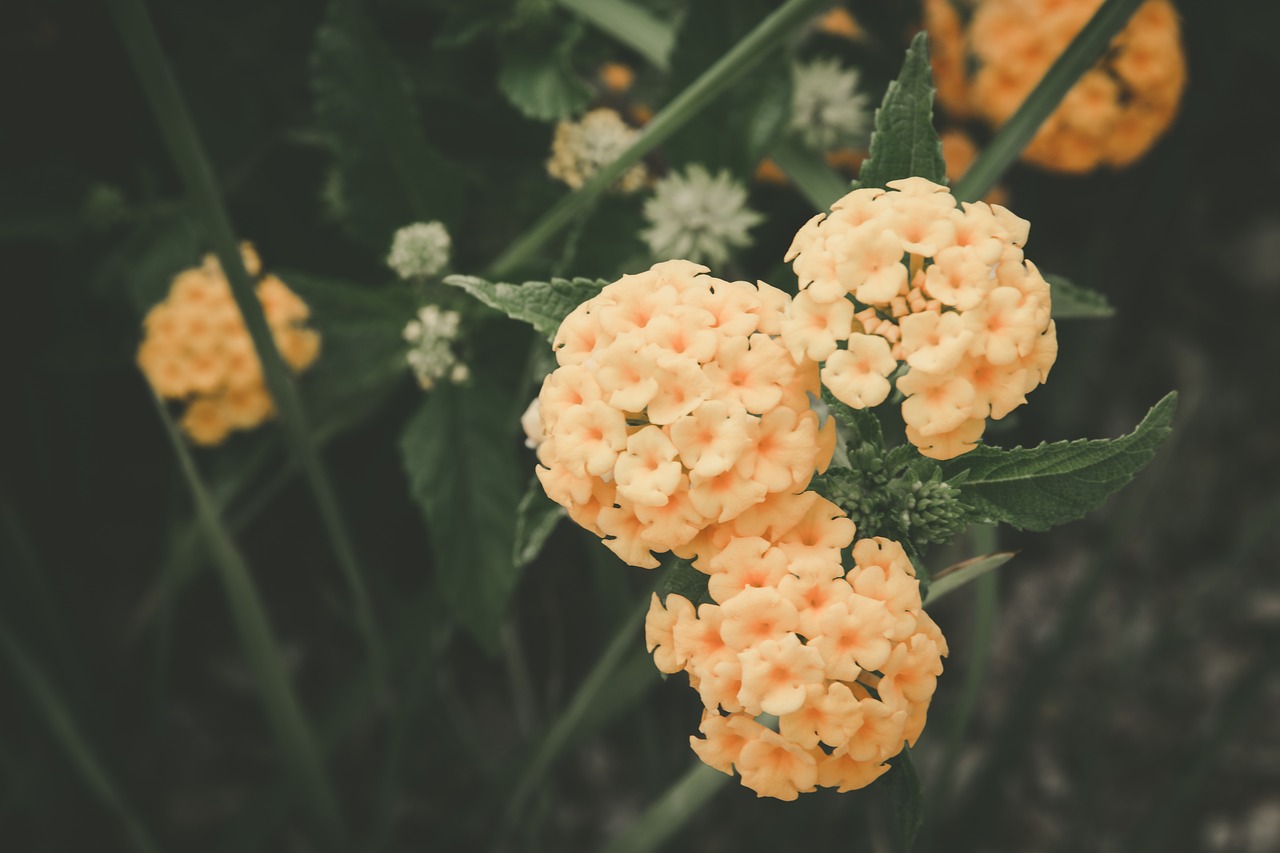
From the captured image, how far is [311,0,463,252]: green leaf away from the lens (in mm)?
1037

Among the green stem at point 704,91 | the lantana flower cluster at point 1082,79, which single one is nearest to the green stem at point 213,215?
the green stem at point 704,91

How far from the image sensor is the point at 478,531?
3.46 feet

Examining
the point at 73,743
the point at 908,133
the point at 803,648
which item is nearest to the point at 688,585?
the point at 803,648

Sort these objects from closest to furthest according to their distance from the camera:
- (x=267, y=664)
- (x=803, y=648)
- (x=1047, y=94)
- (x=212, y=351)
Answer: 1. (x=803, y=648)
2. (x=1047, y=94)
3. (x=267, y=664)
4. (x=212, y=351)

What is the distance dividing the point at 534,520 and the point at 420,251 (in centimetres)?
36

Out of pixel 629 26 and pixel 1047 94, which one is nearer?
pixel 1047 94

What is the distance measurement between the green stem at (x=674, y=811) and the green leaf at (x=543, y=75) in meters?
0.71

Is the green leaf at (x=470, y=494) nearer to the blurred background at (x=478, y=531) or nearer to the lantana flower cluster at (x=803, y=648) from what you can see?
the blurred background at (x=478, y=531)

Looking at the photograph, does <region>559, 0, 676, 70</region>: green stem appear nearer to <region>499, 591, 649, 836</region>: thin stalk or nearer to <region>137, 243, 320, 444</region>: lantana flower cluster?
<region>137, 243, 320, 444</region>: lantana flower cluster

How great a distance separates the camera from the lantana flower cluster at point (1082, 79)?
3.95ft

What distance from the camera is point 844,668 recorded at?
0.59m

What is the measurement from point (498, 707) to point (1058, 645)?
94 centimetres

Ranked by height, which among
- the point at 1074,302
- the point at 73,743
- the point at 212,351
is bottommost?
the point at 73,743

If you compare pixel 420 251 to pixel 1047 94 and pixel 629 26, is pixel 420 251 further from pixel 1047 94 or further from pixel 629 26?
pixel 1047 94
